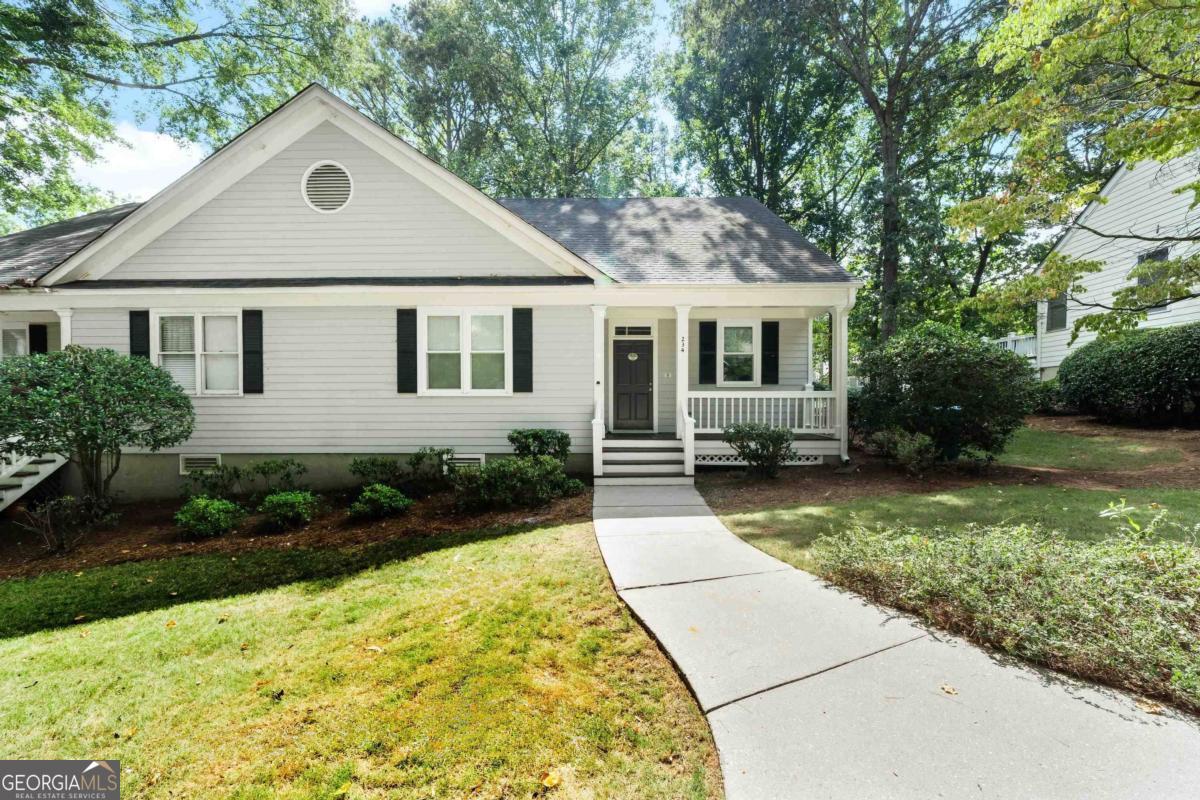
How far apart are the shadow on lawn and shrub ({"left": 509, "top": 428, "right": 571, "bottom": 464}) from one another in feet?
7.81

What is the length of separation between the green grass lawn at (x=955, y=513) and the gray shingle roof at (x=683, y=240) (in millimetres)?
4242

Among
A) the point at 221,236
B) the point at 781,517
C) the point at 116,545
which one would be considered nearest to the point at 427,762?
the point at 781,517

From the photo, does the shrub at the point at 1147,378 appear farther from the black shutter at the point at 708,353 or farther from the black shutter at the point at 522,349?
the black shutter at the point at 522,349

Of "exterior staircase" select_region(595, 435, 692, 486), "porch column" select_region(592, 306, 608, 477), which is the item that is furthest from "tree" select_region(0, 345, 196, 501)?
"exterior staircase" select_region(595, 435, 692, 486)

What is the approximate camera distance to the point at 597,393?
8.48 m

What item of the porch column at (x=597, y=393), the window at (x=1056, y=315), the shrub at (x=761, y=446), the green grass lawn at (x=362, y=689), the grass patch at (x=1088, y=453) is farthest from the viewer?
the window at (x=1056, y=315)

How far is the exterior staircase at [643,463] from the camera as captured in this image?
322 inches

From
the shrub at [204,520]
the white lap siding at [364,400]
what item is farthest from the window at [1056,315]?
the shrub at [204,520]

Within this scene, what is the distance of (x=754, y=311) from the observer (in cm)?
1029

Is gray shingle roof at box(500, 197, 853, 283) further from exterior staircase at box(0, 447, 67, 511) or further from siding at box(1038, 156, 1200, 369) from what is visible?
exterior staircase at box(0, 447, 67, 511)

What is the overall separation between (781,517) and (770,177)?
19.0 m

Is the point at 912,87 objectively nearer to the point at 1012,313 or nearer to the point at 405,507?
the point at 1012,313

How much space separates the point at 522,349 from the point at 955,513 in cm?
669

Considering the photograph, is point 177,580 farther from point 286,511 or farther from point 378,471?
point 378,471
